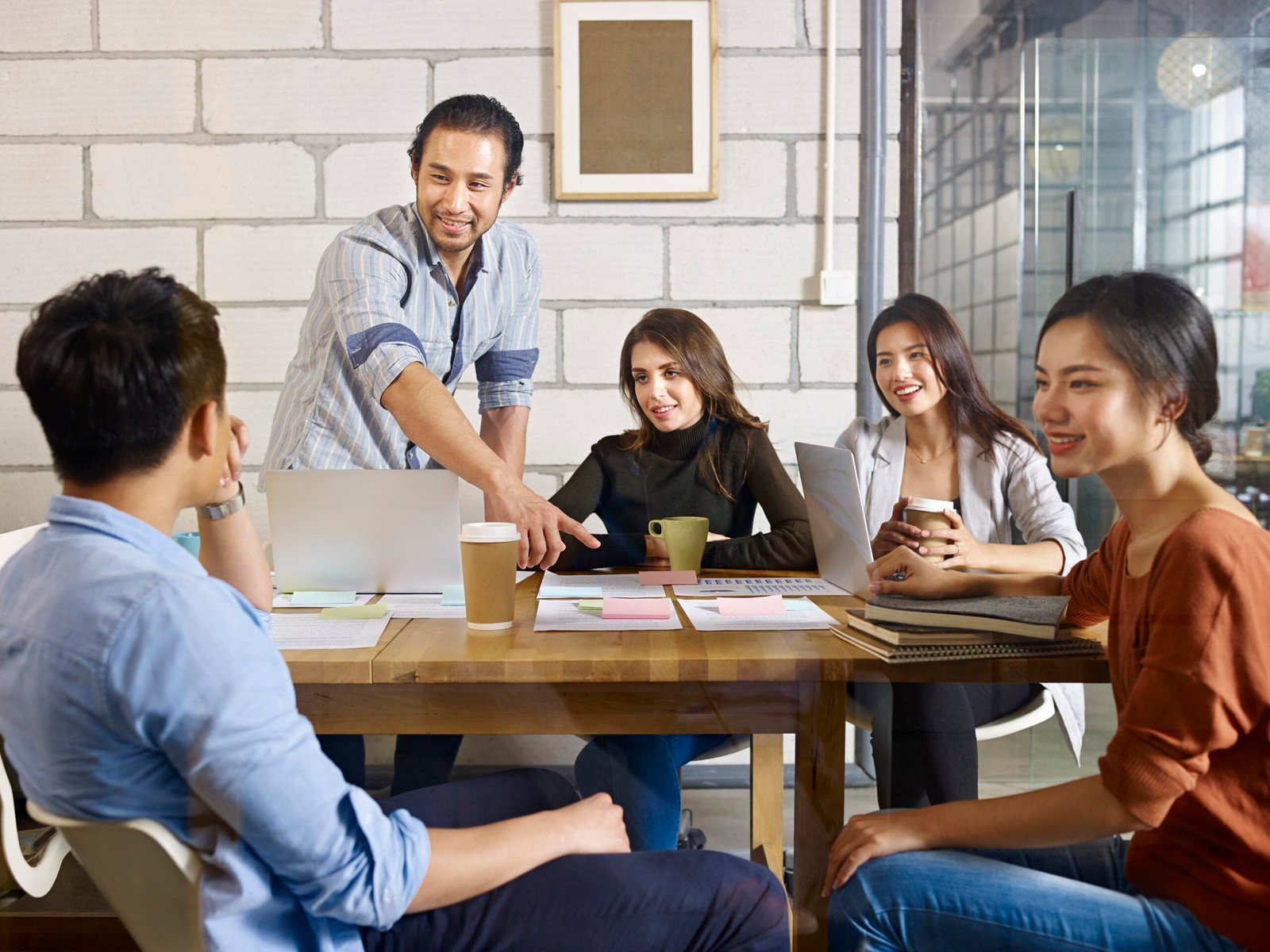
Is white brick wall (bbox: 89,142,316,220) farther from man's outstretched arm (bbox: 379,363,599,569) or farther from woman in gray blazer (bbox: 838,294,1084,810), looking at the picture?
woman in gray blazer (bbox: 838,294,1084,810)

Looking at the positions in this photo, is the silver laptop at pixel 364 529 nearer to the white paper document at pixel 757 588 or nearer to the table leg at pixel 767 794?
the white paper document at pixel 757 588

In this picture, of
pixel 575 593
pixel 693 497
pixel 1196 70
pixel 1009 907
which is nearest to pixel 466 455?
pixel 575 593

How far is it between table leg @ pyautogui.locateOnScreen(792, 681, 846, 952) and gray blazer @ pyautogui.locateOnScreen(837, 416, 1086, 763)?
0.83 feet

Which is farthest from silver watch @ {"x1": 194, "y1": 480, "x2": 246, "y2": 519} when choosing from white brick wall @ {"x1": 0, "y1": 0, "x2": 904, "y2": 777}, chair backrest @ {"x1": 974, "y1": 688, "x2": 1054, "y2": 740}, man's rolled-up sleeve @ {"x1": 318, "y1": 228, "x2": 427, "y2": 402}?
chair backrest @ {"x1": 974, "y1": 688, "x2": 1054, "y2": 740}

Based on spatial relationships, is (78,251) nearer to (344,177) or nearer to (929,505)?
(344,177)

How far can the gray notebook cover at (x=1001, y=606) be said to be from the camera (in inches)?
44.5

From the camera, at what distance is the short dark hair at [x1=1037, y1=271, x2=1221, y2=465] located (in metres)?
1.05

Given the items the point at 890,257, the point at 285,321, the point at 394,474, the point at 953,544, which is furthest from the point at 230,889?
the point at 890,257

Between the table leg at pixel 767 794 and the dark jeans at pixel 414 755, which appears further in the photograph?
the table leg at pixel 767 794

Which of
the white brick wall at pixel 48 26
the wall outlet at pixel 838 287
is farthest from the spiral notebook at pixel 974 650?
the white brick wall at pixel 48 26

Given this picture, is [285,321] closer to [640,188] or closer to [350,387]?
[350,387]

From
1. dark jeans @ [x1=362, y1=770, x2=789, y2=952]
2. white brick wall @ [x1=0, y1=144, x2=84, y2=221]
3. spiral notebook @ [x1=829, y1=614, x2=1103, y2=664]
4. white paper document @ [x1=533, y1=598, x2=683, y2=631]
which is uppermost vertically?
white brick wall @ [x1=0, y1=144, x2=84, y2=221]

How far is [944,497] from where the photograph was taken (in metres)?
1.34

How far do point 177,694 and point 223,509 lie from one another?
41 cm
